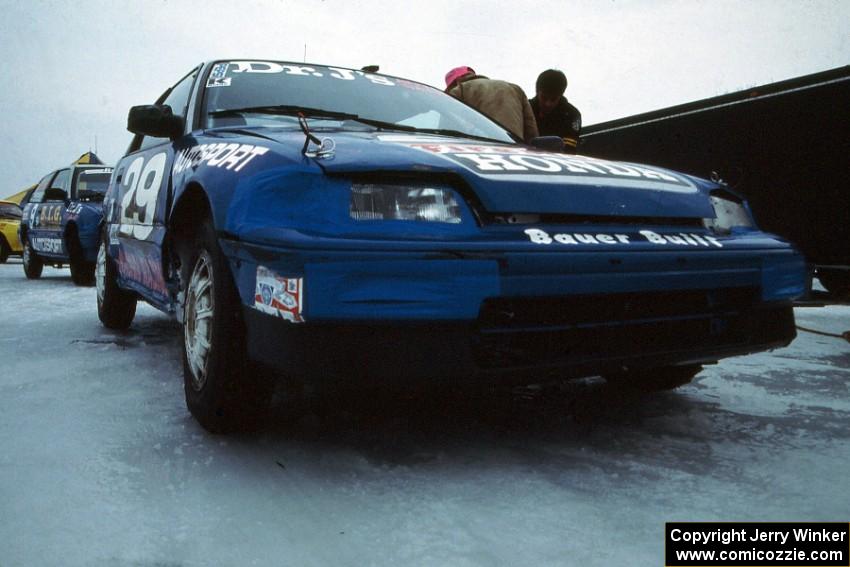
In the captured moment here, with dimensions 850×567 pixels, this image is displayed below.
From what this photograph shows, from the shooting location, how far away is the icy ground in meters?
1.55

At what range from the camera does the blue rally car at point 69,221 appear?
26.6 feet

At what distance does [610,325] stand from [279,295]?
34.6 inches

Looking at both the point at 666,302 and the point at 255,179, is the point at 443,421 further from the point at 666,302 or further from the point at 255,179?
the point at 255,179

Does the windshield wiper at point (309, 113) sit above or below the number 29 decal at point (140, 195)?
above

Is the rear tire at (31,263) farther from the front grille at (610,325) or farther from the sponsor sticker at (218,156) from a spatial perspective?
the front grille at (610,325)

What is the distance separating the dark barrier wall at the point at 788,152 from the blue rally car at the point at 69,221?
5957 millimetres

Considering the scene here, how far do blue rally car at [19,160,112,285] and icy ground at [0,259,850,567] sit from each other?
5.42 meters

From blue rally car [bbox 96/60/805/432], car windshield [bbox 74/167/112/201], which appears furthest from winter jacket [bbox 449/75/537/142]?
car windshield [bbox 74/167/112/201]

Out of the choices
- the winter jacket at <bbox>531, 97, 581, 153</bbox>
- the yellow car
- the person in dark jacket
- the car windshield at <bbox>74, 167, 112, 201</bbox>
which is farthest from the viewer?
the yellow car

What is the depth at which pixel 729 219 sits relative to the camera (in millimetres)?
2494

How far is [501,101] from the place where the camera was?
464cm

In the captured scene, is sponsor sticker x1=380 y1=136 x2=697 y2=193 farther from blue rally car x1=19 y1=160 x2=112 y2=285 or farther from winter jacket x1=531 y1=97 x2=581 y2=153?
blue rally car x1=19 y1=160 x2=112 y2=285

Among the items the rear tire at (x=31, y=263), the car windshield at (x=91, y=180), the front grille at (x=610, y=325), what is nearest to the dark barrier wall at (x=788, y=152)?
the front grille at (x=610, y=325)

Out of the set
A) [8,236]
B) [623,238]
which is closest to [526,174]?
[623,238]
